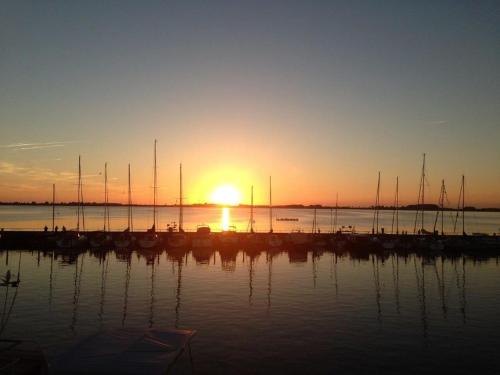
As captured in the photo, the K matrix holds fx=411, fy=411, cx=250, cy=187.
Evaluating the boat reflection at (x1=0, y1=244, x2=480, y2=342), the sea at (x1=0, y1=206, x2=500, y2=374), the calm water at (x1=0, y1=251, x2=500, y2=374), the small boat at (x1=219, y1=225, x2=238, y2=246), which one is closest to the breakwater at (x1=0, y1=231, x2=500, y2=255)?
the small boat at (x1=219, y1=225, x2=238, y2=246)

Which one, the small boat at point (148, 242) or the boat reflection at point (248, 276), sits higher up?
the small boat at point (148, 242)

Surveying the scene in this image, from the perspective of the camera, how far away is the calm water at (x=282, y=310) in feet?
77.3

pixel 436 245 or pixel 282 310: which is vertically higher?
pixel 436 245

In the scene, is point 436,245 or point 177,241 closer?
point 177,241

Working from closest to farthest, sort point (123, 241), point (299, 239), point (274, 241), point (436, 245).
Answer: point (123, 241) → point (436, 245) → point (274, 241) → point (299, 239)

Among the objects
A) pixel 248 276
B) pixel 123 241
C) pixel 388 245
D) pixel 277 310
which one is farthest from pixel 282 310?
pixel 388 245

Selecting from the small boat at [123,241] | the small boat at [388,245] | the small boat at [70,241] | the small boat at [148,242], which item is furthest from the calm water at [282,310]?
the small boat at [388,245]

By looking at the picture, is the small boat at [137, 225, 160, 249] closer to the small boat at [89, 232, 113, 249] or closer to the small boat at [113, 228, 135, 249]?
the small boat at [113, 228, 135, 249]

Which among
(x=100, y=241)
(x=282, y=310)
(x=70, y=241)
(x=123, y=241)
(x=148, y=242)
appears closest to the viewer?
(x=282, y=310)

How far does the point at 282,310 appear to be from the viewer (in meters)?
33.9

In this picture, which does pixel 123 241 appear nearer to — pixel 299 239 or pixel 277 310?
pixel 299 239

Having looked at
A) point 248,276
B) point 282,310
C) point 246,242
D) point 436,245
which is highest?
point 436,245

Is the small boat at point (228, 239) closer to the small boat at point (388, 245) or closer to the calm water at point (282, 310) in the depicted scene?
the calm water at point (282, 310)

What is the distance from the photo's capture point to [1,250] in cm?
6781
